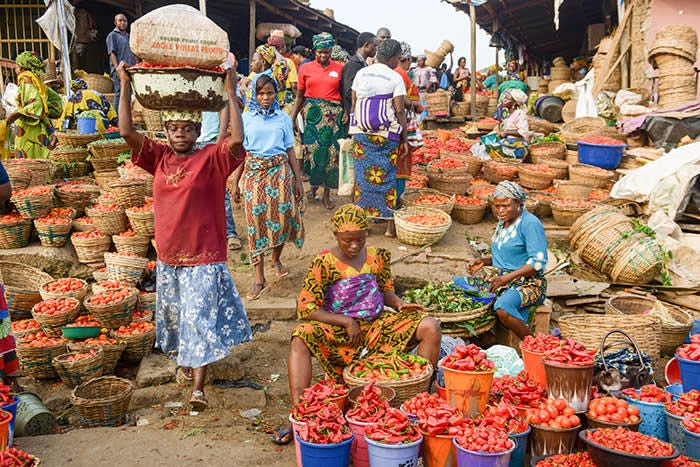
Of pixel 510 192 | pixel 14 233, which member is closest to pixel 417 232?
pixel 510 192

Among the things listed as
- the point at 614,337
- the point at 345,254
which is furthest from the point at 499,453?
the point at 614,337

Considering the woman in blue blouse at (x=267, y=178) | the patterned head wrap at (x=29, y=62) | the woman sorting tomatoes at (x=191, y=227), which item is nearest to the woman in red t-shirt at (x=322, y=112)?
the woman in blue blouse at (x=267, y=178)

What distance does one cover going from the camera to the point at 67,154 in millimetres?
8719

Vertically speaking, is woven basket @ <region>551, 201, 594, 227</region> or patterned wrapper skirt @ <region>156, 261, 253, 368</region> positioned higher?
woven basket @ <region>551, 201, 594, 227</region>

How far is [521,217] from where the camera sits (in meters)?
4.92

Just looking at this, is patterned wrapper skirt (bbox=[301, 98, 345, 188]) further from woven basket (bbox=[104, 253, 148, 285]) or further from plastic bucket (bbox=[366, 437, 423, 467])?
plastic bucket (bbox=[366, 437, 423, 467])

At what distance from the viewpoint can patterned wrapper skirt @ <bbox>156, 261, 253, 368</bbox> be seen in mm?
4043

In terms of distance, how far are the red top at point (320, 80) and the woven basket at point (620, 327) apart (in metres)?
4.04

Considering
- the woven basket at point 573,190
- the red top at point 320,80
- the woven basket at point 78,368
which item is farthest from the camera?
the woven basket at point 573,190

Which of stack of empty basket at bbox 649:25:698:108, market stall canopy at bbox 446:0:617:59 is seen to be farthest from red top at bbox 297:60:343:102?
market stall canopy at bbox 446:0:617:59

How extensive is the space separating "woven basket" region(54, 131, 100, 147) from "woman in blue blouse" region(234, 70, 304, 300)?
406 cm

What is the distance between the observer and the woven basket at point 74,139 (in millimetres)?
8820

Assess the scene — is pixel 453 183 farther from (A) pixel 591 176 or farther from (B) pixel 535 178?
(A) pixel 591 176

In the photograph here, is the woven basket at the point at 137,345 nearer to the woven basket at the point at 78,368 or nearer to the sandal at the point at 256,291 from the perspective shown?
the woven basket at the point at 78,368
